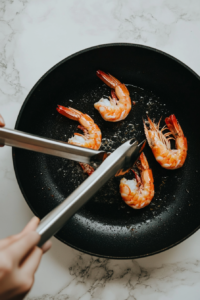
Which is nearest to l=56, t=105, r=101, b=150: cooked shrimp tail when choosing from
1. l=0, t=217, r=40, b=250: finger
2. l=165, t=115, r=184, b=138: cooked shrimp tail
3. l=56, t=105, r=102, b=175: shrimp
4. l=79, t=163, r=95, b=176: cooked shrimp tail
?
l=56, t=105, r=102, b=175: shrimp

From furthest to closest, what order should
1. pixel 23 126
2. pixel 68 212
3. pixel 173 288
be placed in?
pixel 173 288 → pixel 23 126 → pixel 68 212

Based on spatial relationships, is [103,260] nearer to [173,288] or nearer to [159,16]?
[173,288]

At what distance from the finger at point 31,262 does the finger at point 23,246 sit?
0.06ft

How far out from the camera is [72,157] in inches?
41.2

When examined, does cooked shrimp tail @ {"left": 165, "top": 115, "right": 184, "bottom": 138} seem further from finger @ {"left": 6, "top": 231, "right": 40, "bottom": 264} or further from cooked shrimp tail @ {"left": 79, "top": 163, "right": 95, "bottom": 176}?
finger @ {"left": 6, "top": 231, "right": 40, "bottom": 264}

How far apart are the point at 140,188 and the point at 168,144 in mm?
303

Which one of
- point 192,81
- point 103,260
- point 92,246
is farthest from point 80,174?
point 192,81

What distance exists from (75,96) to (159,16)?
0.72 metres

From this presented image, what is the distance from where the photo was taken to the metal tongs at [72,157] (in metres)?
0.74

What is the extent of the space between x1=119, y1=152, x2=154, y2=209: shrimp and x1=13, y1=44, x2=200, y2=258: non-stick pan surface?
0.06 metres

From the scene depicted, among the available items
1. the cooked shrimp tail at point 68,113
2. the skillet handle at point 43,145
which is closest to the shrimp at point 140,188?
the skillet handle at point 43,145

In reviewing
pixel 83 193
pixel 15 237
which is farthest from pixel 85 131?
pixel 15 237

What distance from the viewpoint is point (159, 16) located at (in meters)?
1.43

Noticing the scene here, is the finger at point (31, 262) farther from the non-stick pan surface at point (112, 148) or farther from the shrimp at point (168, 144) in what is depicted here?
the shrimp at point (168, 144)
